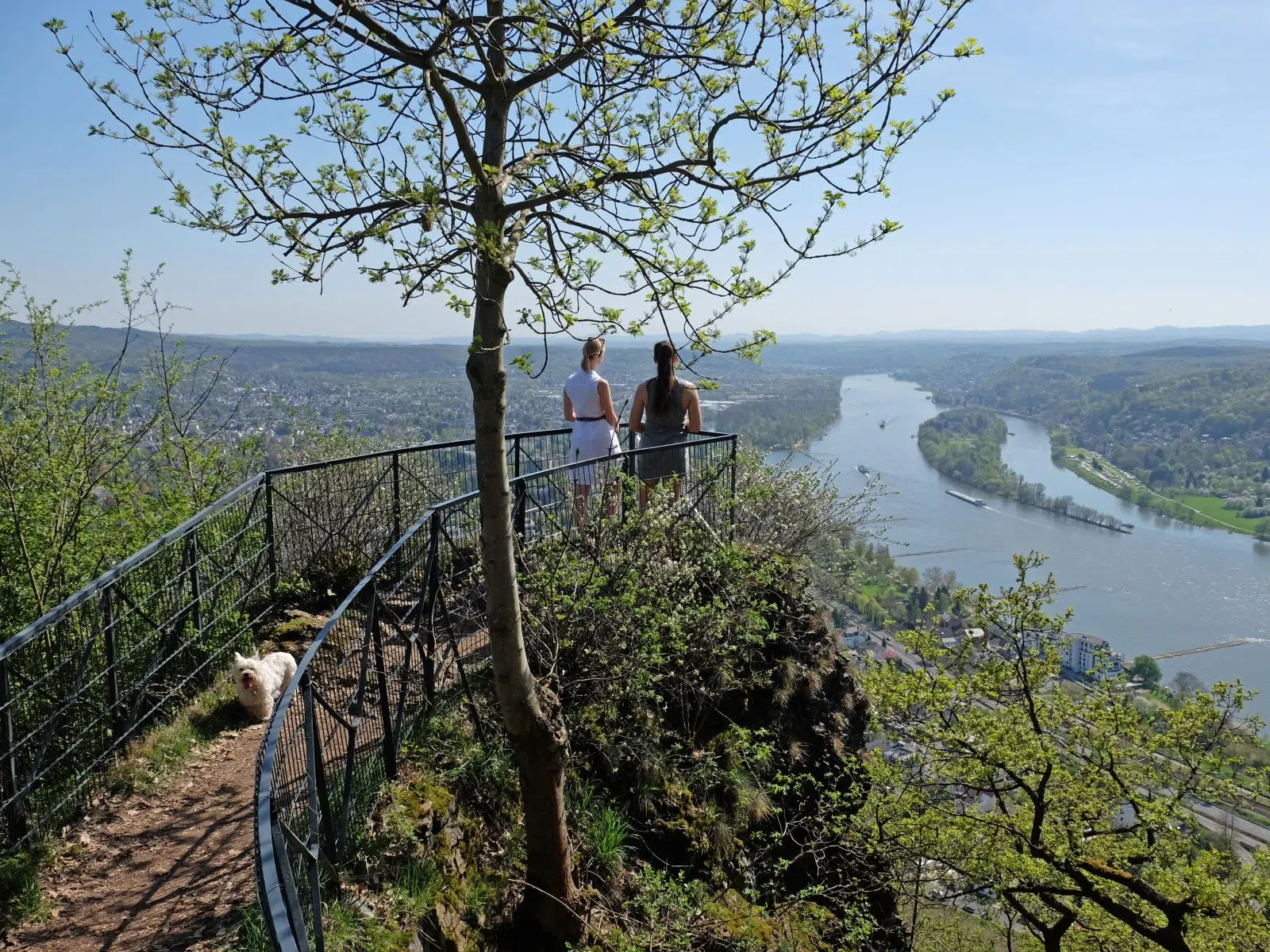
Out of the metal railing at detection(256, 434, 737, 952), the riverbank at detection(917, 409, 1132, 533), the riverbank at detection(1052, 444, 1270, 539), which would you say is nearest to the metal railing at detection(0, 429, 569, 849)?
the metal railing at detection(256, 434, 737, 952)

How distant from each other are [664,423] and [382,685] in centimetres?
375

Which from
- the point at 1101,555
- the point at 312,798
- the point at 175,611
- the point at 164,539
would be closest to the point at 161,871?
the point at 312,798

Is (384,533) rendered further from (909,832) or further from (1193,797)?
(1193,797)

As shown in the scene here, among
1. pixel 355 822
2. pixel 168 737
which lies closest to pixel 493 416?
pixel 355 822

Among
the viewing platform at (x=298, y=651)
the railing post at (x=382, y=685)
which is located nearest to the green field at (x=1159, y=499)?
the viewing platform at (x=298, y=651)

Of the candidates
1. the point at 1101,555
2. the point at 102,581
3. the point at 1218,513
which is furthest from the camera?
the point at 1218,513

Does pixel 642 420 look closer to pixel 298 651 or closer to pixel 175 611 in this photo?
pixel 298 651

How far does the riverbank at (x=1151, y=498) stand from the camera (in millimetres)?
76750

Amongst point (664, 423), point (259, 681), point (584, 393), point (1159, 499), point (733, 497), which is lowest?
point (1159, 499)

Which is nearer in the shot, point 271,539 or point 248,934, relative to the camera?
point 248,934

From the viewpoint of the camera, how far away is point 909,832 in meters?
7.89

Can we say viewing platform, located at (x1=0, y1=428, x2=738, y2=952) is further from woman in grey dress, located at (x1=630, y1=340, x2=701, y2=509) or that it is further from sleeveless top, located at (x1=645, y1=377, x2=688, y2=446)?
sleeveless top, located at (x1=645, y1=377, x2=688, y2=446)

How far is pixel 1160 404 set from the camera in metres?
101

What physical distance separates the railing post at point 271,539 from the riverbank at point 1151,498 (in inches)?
3510
